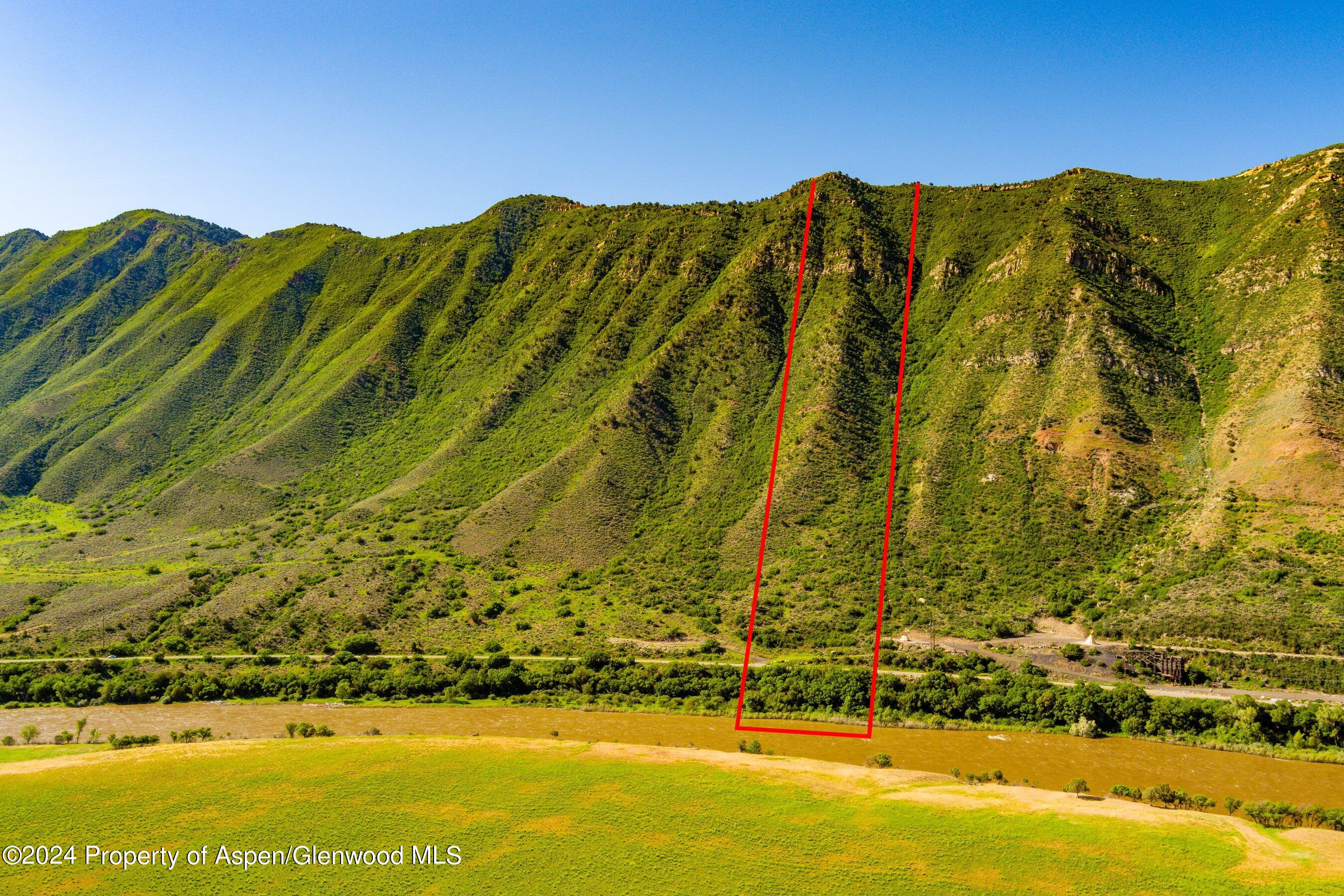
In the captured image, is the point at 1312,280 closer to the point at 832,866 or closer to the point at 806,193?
the point at 806,193

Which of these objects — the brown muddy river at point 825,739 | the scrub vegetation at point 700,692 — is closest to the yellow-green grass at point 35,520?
the scrub vegetation at point 700,692

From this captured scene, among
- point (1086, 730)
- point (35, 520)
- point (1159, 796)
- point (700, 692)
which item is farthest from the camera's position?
point (35, 520)

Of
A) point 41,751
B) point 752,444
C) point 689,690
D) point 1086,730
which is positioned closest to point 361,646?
point 41,751

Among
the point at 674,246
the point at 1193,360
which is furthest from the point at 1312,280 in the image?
the point at 674,246

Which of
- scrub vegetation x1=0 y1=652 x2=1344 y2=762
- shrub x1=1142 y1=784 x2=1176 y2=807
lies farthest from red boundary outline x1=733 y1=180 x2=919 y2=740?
shrub x1=1142 y1=784 x2=1176 y2=807

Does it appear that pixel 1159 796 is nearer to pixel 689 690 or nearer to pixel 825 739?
pixel 825 739

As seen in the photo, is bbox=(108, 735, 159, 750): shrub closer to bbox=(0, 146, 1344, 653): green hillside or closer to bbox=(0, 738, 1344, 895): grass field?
bbox=(0, 738, 1344, 895): grass field

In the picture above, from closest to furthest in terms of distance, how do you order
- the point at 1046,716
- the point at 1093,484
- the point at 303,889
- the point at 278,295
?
the point at 303,889, the point at 1046,716, the point at 1093,484, the point at 278,295
